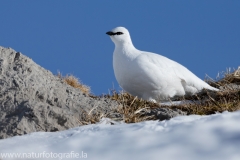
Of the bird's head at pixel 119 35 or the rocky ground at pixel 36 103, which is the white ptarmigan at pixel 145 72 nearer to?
the bird's head at pixel 119 35

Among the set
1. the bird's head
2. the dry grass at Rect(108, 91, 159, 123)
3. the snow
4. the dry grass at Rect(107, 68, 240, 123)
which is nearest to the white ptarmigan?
the bird's head

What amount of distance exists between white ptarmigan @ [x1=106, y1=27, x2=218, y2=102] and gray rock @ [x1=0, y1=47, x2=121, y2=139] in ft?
5.52

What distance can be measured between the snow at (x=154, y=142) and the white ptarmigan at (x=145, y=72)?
14.3 ft

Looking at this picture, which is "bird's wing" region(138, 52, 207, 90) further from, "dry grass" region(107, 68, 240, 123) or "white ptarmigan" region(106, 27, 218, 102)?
"dry grass" region(107, 68, 240, 123)

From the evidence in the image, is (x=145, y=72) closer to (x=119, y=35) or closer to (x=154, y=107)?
(x=119, y=35)

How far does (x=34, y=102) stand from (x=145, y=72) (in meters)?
3.09

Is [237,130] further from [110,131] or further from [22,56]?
[22,56]

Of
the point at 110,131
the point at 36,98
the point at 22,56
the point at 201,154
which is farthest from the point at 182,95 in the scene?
the point at 201,154

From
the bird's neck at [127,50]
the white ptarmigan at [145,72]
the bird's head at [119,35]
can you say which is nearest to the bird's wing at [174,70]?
the white ptarmigan at [145,72]

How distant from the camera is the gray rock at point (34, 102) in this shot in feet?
16.1

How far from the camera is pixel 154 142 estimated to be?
319 centimetres

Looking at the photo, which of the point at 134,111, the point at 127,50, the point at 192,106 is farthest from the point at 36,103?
the point at 127,50

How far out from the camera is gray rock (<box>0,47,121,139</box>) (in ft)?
16.1

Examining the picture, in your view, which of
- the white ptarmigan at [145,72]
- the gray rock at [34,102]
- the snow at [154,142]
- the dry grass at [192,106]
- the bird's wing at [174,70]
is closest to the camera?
the snow at [154,142]
